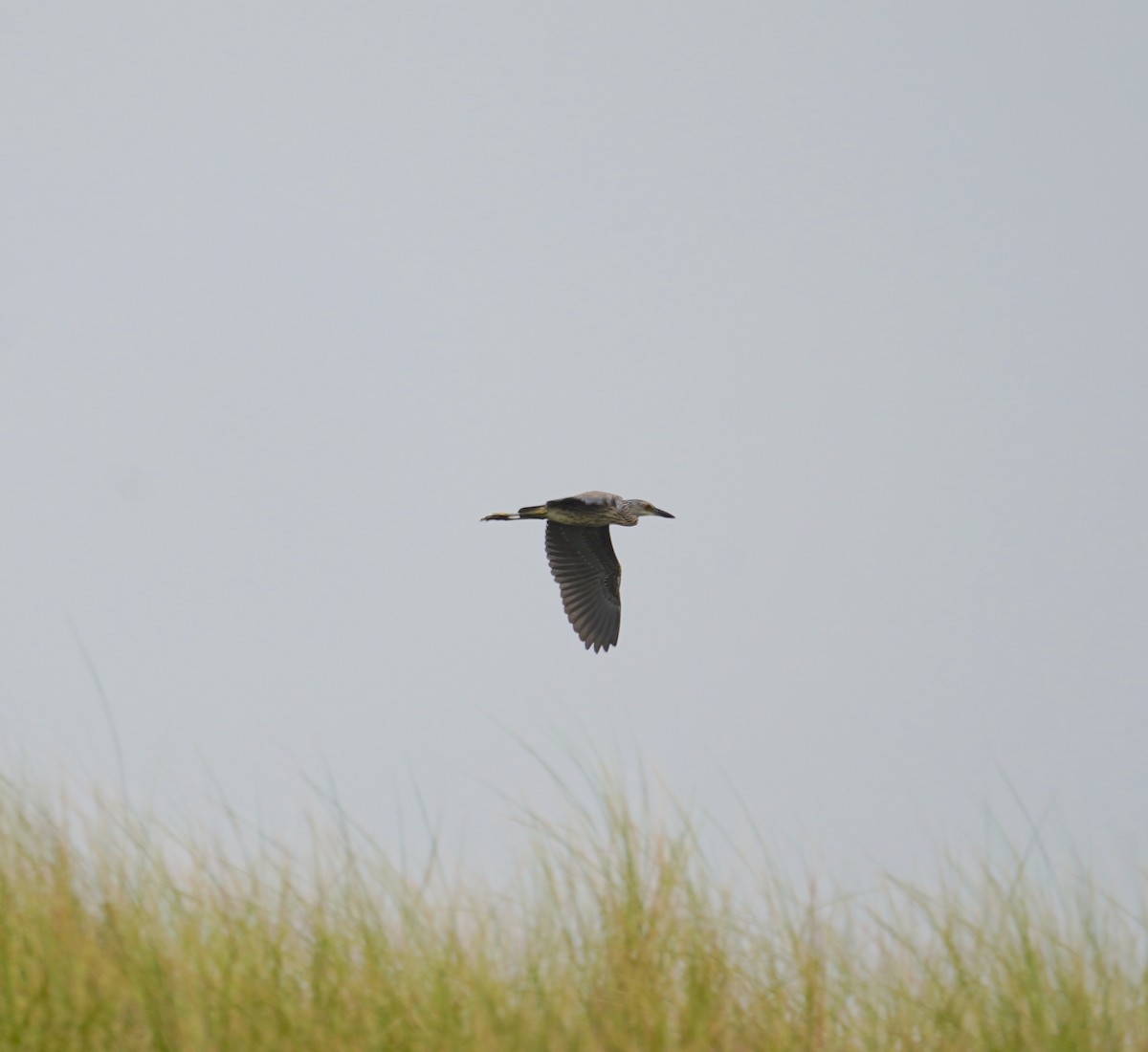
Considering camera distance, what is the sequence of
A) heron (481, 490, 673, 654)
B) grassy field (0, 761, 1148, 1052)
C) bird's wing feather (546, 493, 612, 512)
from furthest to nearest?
heron (481, 490, 673, 654), bird's wing feather (546, 493, 612, 512), grassy field (0, 761, 1148, 1052)

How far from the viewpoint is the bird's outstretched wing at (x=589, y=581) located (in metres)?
9.76

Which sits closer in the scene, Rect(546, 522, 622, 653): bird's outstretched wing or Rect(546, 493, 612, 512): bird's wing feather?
Rect(546, 493, 612, 512): bird's wing feather

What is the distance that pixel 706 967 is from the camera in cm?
429

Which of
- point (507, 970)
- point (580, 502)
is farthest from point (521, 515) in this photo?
point (507, 970)

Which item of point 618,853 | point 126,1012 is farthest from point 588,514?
point 126,1012

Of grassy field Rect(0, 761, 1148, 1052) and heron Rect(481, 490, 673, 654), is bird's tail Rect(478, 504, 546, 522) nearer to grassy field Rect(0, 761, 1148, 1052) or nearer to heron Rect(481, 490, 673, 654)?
heron Rect(481, 490, 673, 654)

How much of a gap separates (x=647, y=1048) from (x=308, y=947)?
0.86 m

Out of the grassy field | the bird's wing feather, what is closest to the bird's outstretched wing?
the bird's wing feather

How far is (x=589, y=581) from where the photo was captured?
983cm

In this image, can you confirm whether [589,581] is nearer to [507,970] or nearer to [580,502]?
[580,502]

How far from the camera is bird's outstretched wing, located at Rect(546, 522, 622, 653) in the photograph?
9.76 m

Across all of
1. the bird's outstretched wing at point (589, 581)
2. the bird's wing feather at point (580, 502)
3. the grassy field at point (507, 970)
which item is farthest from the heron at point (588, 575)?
the grassy field at point (507, 970)

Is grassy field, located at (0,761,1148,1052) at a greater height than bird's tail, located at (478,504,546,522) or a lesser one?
lesser

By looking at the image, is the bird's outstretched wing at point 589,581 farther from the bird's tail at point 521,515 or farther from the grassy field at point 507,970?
the grassy field at point 507,970
